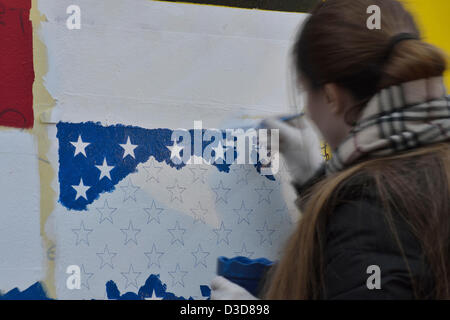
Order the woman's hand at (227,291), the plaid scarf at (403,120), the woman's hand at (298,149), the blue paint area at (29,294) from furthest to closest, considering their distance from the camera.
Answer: the woman's hand at (298,149), the blue paint area at (29,294), the woman's hand at (227,291), the plaid scarf at (403,120)

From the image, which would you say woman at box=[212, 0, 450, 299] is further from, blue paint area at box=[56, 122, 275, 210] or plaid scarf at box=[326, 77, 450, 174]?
blue paint area at box=[56, 122, 275, 210]

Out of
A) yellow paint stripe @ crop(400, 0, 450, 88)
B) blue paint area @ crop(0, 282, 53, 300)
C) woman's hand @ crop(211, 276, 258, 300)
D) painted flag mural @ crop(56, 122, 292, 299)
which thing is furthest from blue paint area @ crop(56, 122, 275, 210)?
yellow paint stripe @ crop(400, 0, 450, 88)

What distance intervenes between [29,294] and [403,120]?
36.4 inches

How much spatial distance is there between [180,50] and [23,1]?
0.41m

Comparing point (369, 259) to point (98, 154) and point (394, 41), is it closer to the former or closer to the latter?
point (394, 41)

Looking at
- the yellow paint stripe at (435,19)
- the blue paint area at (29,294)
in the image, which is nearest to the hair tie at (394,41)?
the yellow paint stripe at (435,19)

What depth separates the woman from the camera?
0.71 m

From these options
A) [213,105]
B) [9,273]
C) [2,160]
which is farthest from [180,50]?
[9,273]

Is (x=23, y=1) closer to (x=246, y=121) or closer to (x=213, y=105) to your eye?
(x=213, y=105)

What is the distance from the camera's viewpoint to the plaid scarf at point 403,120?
808 mm

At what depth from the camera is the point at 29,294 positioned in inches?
44.8

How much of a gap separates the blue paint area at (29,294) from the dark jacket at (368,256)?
0.72 meters

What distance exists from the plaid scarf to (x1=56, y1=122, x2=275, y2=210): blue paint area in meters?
0.59

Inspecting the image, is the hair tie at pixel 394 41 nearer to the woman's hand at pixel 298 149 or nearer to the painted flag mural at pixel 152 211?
the woman's hand at pixel 298 149
